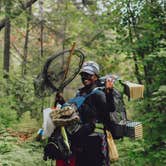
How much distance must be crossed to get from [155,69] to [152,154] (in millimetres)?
2271

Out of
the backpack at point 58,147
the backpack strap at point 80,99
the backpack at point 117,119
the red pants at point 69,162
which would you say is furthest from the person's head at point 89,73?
the red pants at point 69,162

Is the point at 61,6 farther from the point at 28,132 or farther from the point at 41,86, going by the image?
the point at 41,86

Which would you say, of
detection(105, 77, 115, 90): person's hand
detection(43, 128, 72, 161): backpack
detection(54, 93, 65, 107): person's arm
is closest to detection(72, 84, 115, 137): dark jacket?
detection(105, 77, 115, 90): person's hand

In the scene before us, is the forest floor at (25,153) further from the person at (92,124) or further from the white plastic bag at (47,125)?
the person at (92,124)

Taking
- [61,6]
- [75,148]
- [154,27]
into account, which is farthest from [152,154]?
[61,6]

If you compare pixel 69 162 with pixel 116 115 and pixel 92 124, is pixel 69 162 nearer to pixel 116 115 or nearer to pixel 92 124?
pixel 92 124

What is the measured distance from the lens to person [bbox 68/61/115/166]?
15.6 ft

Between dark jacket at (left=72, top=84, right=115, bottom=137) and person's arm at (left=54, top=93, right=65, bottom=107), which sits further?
person's arm at (left=54, top=93, right=65, bottom=107)

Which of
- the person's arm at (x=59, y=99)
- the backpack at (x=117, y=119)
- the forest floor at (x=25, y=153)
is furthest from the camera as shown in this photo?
the forest floor at (x=25, y=153)

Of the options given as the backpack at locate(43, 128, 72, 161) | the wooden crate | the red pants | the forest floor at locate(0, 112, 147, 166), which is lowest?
the forest floor at locate(0, 112, 147, 166)

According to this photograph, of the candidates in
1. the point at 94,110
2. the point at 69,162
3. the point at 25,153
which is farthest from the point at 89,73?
the point at 25,153

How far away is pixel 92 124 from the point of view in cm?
480

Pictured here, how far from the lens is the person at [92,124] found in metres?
4.77

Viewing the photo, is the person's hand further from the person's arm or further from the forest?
the forest
